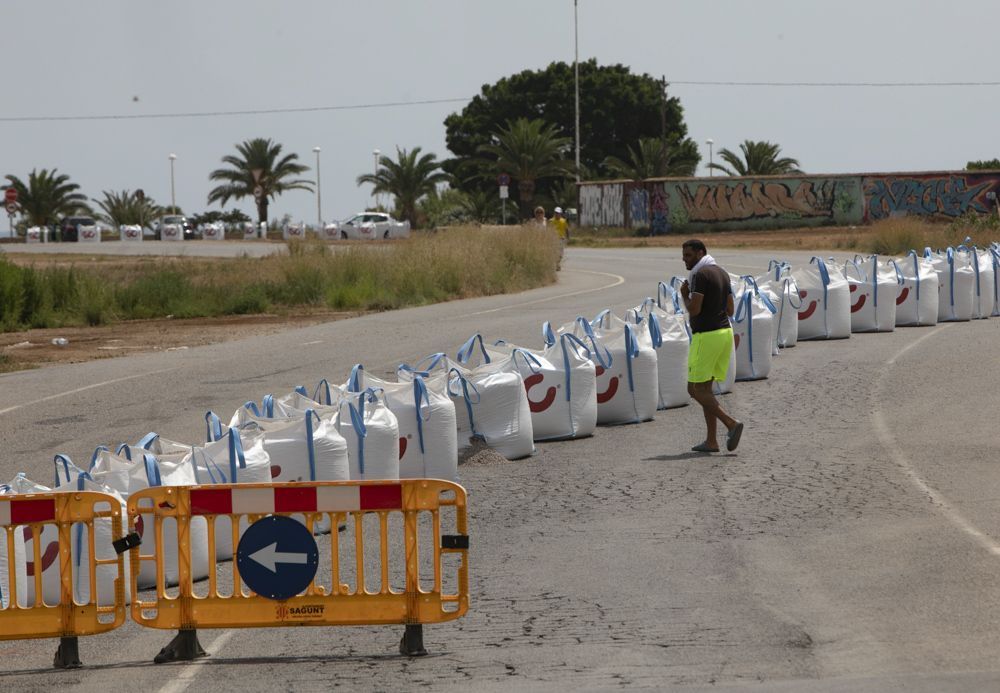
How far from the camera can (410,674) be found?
18.5ft

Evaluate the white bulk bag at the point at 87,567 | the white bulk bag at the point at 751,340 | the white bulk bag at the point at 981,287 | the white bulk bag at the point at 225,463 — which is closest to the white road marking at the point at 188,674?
the white bulk bag at the point at 87,567

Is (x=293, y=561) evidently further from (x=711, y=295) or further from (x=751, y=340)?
(x=751, y=340)

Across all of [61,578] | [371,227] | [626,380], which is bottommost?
[61,578]

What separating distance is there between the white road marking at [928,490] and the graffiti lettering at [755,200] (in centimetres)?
4862

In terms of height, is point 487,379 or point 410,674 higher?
point 487,379

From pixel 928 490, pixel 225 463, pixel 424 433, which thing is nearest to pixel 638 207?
pixel 424 433

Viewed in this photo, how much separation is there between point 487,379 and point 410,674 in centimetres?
535

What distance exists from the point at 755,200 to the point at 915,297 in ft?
139

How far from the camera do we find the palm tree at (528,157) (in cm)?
6894

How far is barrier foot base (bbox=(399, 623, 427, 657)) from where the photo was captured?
596 cm

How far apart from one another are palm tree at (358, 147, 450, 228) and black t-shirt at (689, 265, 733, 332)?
61240 millimetres

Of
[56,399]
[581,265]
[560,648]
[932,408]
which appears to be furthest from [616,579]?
[581,265]

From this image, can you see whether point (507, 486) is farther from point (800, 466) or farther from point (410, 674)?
point (410, 674)

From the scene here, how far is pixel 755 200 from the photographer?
61.5 m
